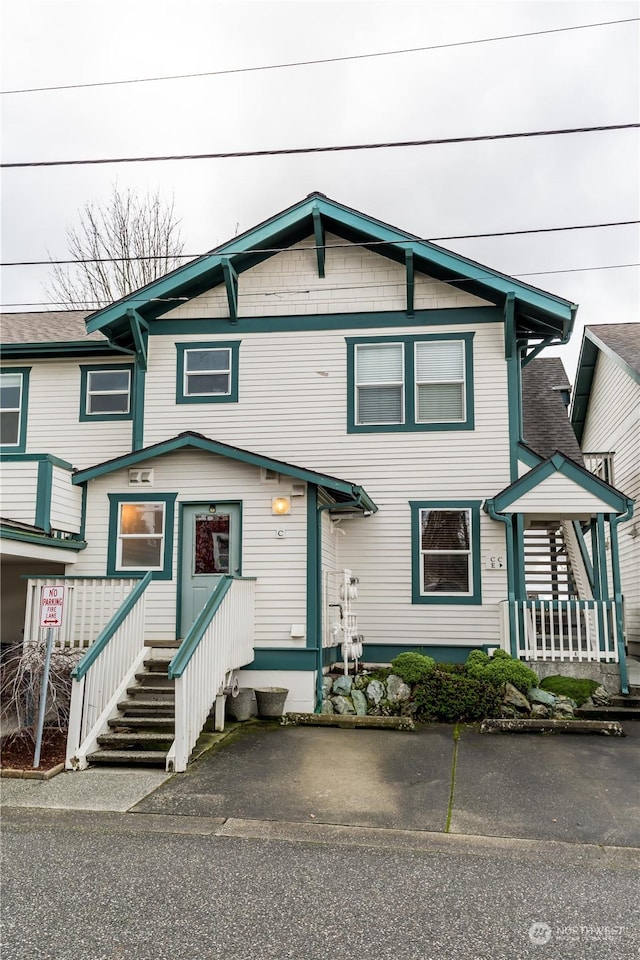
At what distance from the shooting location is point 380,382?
12.7m

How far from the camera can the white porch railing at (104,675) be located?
7.77 m

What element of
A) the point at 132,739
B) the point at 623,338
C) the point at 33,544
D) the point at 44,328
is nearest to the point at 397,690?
the point at 132,739

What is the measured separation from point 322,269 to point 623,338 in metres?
6.94

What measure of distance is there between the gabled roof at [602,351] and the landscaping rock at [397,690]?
7.23m

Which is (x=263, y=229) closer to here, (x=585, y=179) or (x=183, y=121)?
(x=183, y=121)

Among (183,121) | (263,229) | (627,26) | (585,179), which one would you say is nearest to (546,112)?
(627,26)

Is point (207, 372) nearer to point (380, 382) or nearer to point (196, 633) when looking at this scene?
point (380, 382)

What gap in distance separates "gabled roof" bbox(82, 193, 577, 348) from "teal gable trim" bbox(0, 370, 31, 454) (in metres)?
2.13

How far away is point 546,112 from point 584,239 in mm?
2081

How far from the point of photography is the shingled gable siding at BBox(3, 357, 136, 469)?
44.1ft

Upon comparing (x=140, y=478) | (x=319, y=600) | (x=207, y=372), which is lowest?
(x=319, y=600)

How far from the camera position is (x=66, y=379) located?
13828 mm

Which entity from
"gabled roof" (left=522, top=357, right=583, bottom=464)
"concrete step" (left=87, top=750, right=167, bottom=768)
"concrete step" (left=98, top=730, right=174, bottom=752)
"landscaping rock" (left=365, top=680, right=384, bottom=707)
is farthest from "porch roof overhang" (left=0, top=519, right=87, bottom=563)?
"gabled roof" (left=522, top=357, right=583, bottom=464)

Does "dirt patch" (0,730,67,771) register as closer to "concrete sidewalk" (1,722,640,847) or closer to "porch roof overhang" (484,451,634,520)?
"concrete sidewalk" (1,722,640,847)
